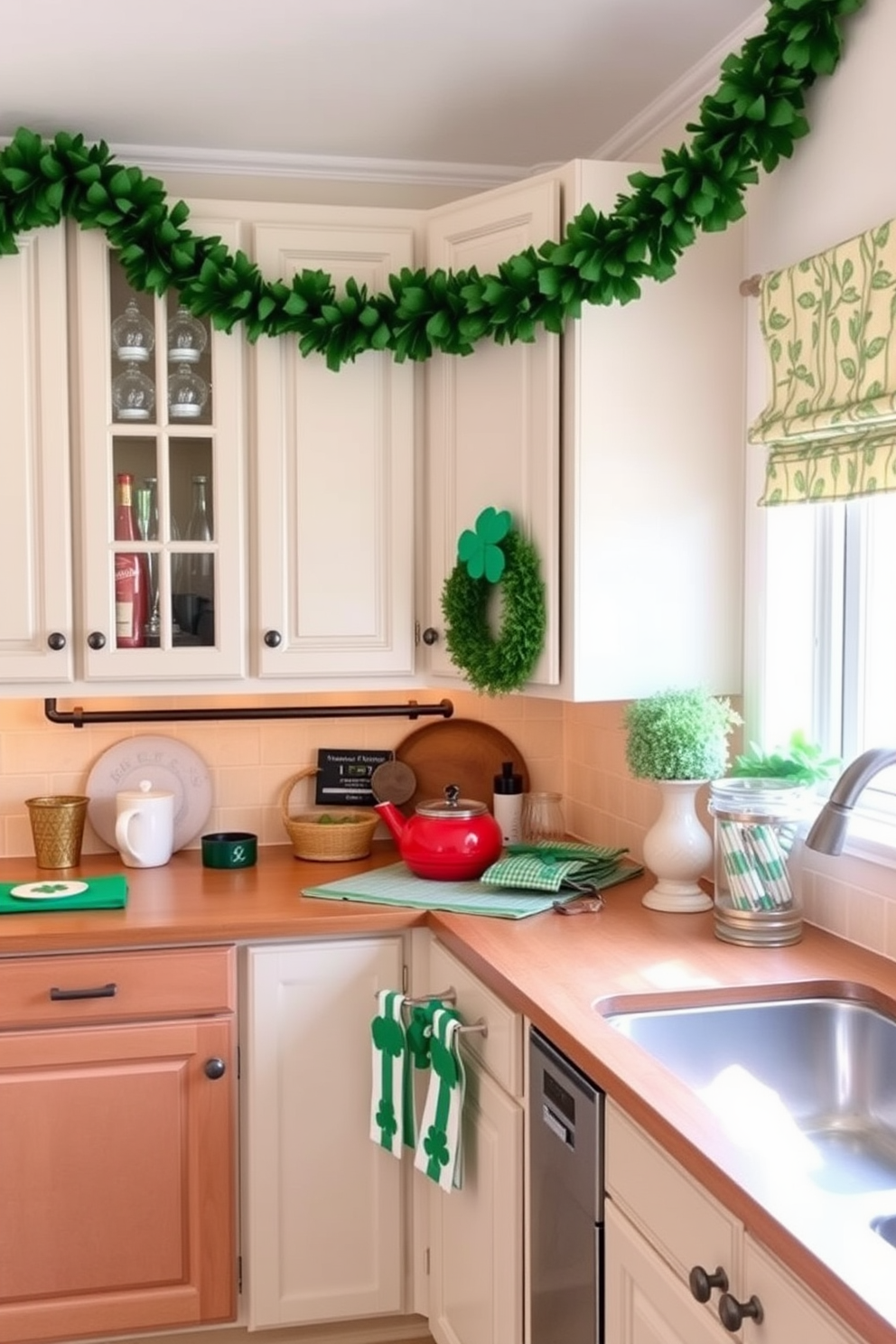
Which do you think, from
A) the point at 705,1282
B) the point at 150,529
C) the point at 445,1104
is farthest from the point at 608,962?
the point at 150,529

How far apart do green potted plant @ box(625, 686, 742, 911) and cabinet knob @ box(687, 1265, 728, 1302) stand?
1049 millimetres

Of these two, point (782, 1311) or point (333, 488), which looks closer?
point (782, 1311)

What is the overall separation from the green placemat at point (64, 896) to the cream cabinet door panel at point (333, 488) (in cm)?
52

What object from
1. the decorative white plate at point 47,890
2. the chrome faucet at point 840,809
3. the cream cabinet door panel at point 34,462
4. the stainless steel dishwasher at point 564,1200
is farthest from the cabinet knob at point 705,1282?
the cream cabinet door panel at point 34,462

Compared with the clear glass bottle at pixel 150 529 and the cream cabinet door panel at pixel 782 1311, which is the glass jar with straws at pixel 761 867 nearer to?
the cream cabinet door panel at pixel 782 1311

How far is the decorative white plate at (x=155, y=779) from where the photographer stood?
3035mm

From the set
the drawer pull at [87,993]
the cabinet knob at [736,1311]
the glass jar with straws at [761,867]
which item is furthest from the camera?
the drawer pull at [87,993]

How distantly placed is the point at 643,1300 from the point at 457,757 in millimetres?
1698

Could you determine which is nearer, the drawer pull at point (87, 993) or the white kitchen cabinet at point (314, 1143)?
the drawer pull at point (87, 993)

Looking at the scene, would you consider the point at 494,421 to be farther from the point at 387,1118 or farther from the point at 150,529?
the point at 387,1118

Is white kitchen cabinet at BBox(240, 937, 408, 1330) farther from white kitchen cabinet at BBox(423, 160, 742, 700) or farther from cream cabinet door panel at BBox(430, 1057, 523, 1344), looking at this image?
white kitchen cabinet at BBox(423, 160, 742, 700)

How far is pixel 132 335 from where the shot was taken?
2.74 m

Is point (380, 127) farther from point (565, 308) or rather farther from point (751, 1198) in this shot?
point (751, 1198)

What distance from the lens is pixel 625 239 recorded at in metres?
2.36
